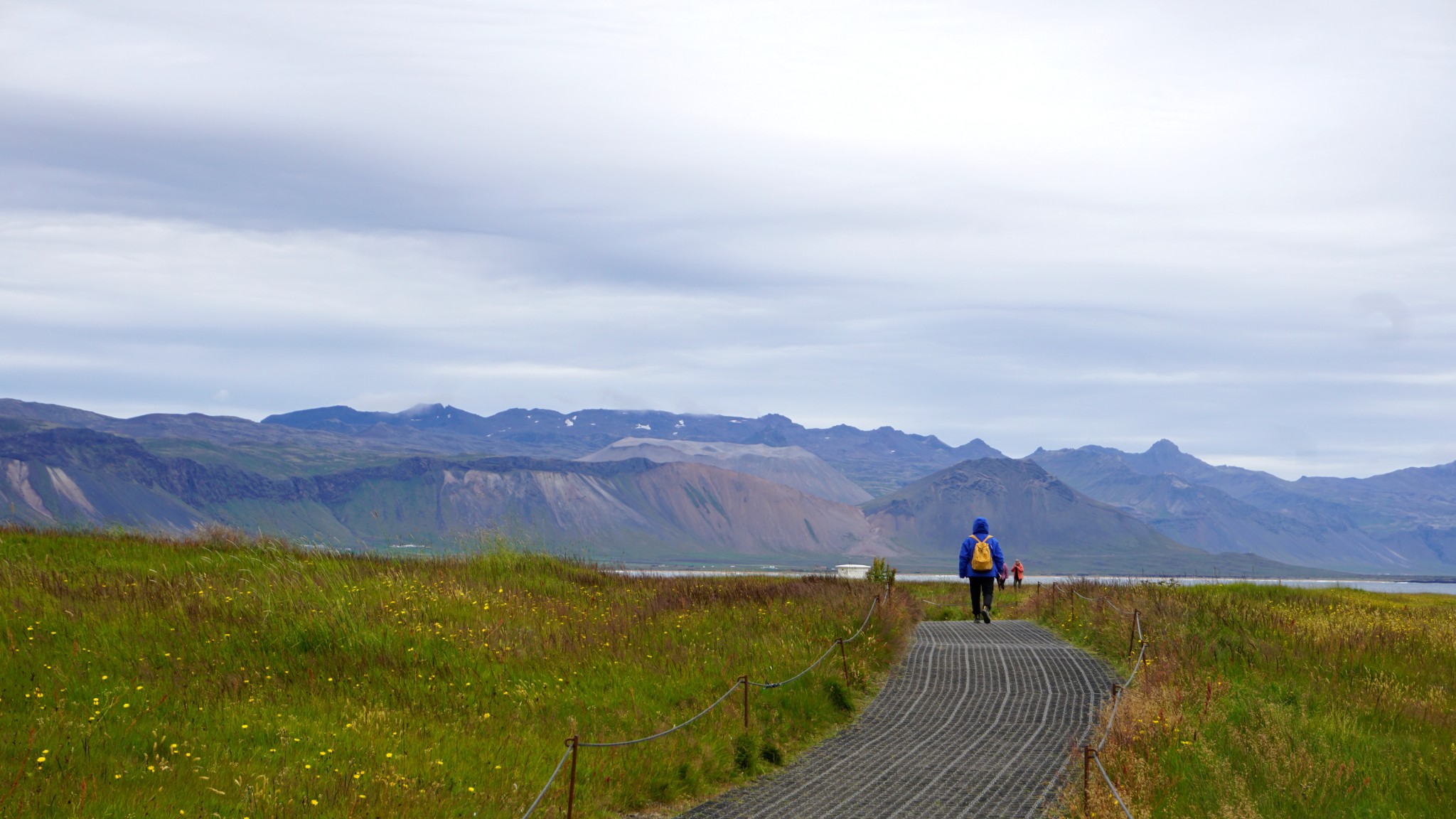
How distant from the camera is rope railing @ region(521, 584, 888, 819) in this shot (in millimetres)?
10156

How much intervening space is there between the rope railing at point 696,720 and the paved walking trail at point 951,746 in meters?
0.95

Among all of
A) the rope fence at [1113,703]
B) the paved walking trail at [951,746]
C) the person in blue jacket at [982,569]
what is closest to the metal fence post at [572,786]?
the paved walking trail at [951,746]

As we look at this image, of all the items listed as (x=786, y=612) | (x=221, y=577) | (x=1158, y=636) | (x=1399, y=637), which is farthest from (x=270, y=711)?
(x=1399, y=637)

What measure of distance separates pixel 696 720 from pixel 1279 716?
7396 millimetres

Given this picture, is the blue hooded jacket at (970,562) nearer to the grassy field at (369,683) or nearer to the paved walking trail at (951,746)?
the grassy field at (369,683)

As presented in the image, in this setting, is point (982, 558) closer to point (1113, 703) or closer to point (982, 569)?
point (982, 569)

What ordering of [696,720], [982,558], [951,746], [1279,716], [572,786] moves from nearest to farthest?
[572,786] → [1279,716] → [696,720] → [951,746] → [982,558]

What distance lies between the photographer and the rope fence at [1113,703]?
10.8 m

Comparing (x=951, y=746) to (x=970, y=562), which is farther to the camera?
(x=970, y=562)

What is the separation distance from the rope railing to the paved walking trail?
0.95 m

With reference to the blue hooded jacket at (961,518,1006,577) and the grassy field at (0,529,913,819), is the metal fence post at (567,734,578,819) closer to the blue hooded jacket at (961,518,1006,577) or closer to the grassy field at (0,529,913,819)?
the grassy field at (0,529,913,819)

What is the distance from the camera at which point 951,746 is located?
568 inches

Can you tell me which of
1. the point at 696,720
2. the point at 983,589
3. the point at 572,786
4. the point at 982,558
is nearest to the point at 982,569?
the point at 982,558

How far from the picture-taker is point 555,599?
21.2 meters
